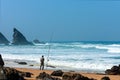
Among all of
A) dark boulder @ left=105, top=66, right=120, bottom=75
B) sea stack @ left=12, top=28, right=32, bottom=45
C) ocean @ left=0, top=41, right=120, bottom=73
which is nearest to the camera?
dark boulder @ left=105, top=66, right=120, bottom=75

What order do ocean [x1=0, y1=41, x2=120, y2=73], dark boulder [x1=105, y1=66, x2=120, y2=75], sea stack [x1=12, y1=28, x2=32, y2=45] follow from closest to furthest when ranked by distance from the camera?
dark boulder [x1=105, y1=66, x2=120, y2=75] < ocean [x1=0, y1=41, x2=120, y2=73] < sea stack [x1=12, y1=28, x2=32, y2=45]

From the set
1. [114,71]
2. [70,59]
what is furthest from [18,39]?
[114,71]

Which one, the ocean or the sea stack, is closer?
the ocean

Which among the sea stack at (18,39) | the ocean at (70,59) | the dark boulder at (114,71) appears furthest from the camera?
the sea stack at (18,39)

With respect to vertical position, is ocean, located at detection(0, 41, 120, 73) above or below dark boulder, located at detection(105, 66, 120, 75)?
above

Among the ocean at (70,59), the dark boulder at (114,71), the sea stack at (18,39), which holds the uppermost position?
the sea stack at (18,39)

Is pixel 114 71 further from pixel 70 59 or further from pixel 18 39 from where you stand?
pixel 18 39

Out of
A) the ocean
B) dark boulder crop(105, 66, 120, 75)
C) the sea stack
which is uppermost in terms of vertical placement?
the sea stack

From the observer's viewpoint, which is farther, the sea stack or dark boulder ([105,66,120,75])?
the sea stack

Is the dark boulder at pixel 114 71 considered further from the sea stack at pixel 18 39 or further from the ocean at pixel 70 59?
the sea stack at pixel 18 39

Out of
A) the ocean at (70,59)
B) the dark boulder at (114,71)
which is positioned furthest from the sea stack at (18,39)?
the dark boulder at (114,71)

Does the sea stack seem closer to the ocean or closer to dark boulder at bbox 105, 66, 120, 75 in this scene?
the ocean

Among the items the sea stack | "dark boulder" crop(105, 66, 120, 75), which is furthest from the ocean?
the sea stack

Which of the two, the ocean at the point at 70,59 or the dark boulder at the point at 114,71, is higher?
the ocean at the point at 70,59
